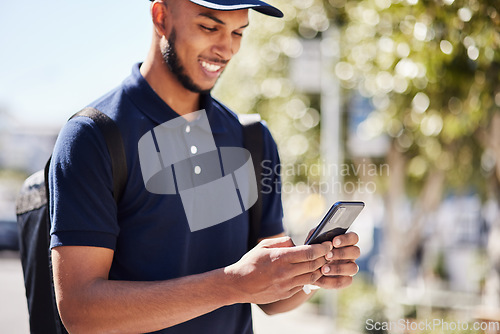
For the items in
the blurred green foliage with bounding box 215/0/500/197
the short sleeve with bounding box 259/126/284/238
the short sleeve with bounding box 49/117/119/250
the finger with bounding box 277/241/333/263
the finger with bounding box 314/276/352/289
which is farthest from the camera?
the blurred green foliage with bounding box 215/0/500/197

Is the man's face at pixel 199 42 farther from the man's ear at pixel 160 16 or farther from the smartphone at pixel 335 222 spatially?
the smartphone at pixel 335 222

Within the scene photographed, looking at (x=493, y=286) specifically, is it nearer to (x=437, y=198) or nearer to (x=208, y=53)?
(x=437, y=198)

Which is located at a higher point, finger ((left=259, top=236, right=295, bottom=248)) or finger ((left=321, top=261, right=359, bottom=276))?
finger ((left=259, top=236, right=295, bottom=248))

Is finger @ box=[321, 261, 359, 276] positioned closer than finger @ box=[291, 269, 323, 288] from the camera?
No

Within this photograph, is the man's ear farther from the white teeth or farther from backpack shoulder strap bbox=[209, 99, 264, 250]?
backpack shoulder strap bbox=[209, 99, 264, 250]

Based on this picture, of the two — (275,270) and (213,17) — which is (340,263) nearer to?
(275,270)

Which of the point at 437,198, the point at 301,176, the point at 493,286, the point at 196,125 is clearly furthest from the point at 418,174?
the point at 196,125

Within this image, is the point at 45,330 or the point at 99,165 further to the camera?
the point at 45,330

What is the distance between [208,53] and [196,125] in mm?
244

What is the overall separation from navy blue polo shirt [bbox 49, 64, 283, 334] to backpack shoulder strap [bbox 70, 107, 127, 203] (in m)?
0.02

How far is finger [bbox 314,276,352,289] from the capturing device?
5.36 ft

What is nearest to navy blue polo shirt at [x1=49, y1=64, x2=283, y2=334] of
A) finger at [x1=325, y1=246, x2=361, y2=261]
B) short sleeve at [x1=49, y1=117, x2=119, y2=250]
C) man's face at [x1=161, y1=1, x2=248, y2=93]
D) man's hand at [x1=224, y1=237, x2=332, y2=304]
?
short sleeve at [x1=49, y1=117, x2=119, y2=250]

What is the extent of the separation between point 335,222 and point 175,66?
2.35 ft

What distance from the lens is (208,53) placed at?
182 centimetres
